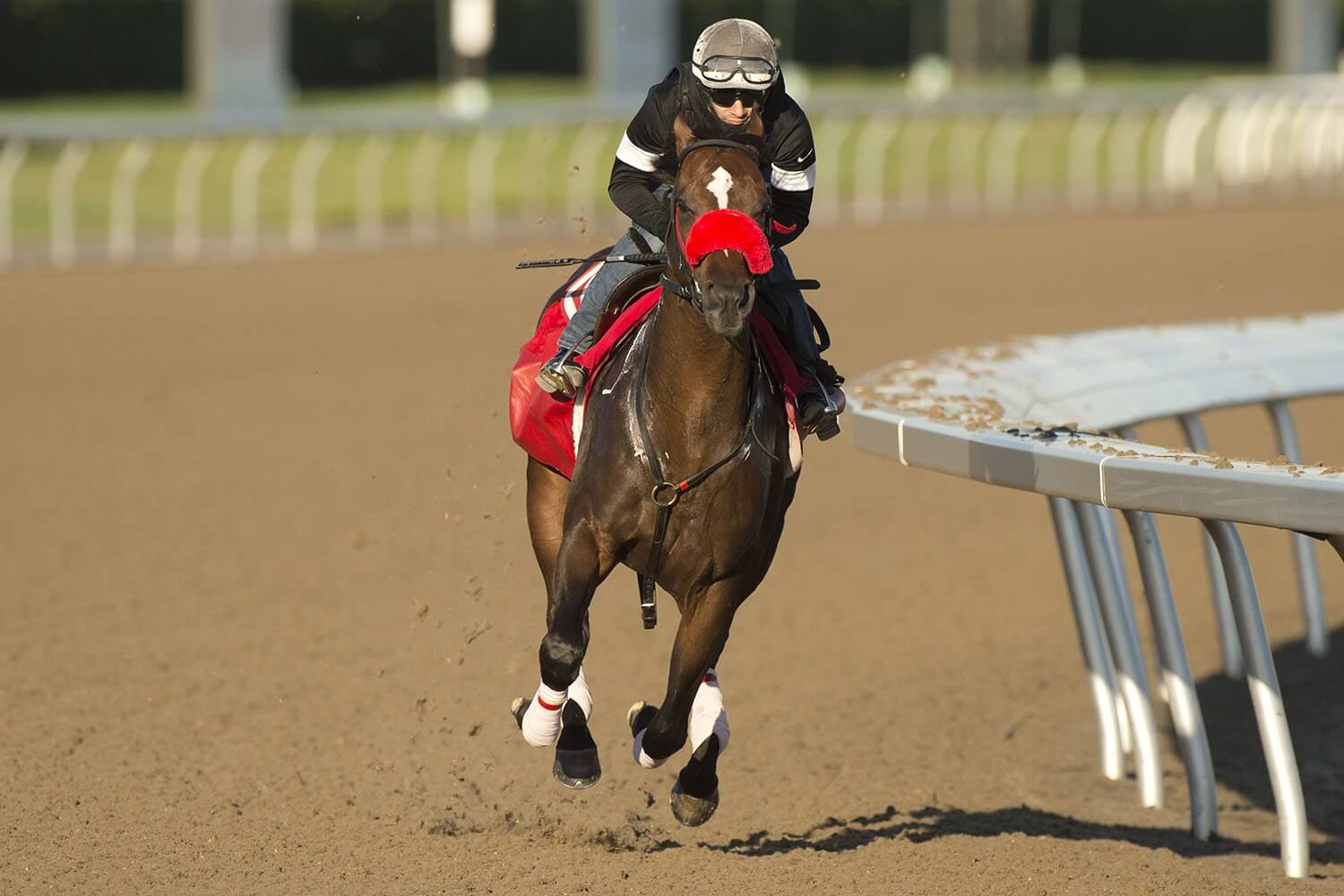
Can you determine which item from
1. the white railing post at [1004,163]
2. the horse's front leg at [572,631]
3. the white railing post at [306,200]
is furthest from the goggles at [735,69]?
the white railing post at [1004,163]

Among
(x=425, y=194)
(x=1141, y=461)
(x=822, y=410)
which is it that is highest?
(x=822, y=410)

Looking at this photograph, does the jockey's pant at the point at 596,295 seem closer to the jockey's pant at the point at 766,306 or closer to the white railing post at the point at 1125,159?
the jockey's pant at the point at 766,306

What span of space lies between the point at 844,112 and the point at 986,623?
14.6 m

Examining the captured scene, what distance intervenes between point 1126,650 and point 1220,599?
154cm

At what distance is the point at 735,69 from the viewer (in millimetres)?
4258

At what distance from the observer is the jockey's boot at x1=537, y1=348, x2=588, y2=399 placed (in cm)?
475

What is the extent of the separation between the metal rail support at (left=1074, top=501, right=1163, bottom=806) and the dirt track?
0.45 ft

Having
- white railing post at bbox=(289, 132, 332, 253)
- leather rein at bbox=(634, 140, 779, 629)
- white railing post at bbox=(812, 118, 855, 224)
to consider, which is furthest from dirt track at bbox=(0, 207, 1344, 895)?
white railing post at bbox=(812, 118, 855, 224)

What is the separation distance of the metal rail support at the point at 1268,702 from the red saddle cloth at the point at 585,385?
4.56ft

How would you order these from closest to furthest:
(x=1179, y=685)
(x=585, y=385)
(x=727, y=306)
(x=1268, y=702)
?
(x=727, y=306) → (x=585, y=385) → (x=1268, y=702) → (x=1179, y=685)

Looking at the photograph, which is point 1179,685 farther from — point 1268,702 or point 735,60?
point 735,60

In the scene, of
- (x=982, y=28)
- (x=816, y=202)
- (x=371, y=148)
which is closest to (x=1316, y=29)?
(x=982, y=28)

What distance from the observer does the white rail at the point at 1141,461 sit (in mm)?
4656

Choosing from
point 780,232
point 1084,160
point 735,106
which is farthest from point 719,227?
point 1084,160
